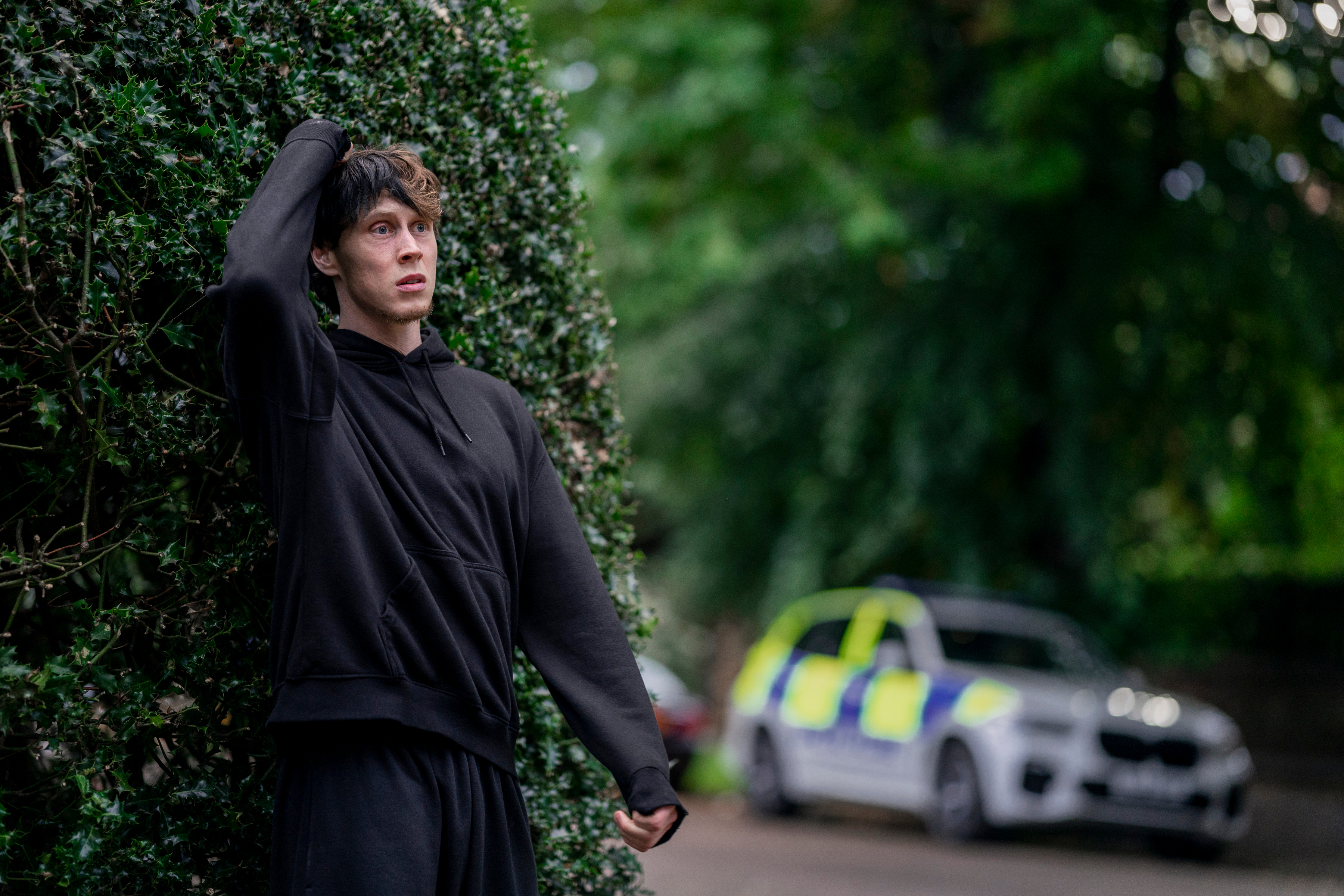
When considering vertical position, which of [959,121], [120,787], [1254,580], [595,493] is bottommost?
[1254,580]

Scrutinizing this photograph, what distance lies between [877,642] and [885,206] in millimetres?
3473

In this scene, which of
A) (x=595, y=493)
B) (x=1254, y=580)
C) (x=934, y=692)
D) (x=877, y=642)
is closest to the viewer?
Result: (x=595, y=493)

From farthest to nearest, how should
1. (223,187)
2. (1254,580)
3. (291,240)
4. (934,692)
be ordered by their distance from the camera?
(1254,580)
(934,692)
(223,187)
(291,240)

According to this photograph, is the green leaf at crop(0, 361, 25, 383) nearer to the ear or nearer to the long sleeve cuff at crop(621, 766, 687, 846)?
the ear

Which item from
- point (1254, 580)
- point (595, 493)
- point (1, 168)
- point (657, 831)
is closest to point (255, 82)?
point (1, 168)

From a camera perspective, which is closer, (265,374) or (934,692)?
(265,374)

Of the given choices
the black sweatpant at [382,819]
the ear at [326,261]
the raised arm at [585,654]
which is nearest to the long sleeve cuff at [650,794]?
the raised arm at [585,654]

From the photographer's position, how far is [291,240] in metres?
2.37

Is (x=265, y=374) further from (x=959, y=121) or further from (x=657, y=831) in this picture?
(x=959, y=121)

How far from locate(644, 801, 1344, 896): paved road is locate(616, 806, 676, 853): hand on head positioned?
21.5ft

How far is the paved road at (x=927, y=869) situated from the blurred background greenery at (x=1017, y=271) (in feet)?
8.85

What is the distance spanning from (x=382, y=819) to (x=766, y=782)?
1154 centimetres

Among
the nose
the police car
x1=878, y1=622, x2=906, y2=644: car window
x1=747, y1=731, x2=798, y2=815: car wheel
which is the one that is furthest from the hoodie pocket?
x1=747, y1=731, x2=798, y2=815: car wheel

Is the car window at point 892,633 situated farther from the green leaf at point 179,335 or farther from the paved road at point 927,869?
the green leaf at point 179,335
